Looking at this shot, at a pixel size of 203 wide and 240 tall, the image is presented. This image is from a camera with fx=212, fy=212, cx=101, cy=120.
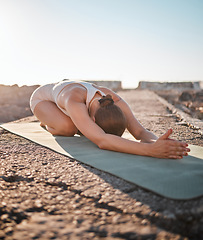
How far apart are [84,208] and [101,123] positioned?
846 millimetres

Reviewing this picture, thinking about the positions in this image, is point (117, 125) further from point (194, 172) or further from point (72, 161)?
point (194, 172)

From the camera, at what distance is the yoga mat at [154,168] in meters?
0.92

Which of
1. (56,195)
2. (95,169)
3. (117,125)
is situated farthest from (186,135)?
(56,195)

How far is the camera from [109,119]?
159 cm

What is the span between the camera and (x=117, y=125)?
161 cm

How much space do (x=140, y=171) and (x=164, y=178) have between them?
144 millimetres

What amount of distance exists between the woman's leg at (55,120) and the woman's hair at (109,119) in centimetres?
59

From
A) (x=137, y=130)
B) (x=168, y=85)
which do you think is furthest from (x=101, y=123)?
(x=168, y=85)

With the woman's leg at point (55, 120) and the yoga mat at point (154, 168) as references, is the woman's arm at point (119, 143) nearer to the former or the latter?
the yoga mat at point (154, 168)

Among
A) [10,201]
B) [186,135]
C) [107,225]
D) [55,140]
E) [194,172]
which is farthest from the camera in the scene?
[186,135]

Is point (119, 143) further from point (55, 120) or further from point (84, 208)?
point (55, 120)

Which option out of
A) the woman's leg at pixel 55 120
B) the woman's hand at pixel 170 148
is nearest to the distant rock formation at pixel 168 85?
the woman's leg at pixel 55 120

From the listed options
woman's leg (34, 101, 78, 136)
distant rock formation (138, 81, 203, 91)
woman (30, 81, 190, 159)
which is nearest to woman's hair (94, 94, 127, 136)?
woman (30, 81, 190, 159)

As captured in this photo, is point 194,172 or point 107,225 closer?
point 107,225
